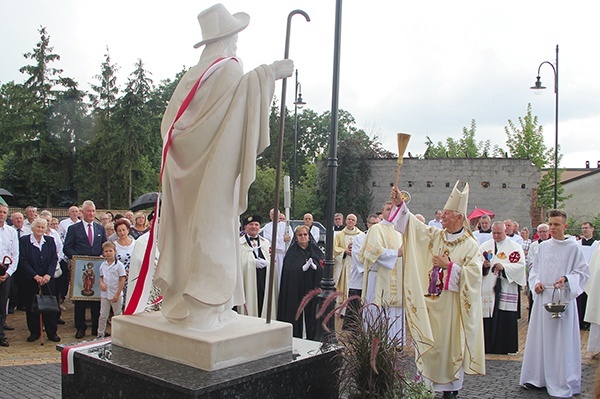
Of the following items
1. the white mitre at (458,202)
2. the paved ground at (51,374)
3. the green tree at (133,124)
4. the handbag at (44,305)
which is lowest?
the paved ground at (51,374)

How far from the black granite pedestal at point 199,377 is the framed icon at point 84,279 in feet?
16.3

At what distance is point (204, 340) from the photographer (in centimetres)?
362

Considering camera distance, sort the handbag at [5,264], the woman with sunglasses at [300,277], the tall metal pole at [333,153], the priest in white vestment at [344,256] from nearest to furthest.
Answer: the tall metal pole at [333,153], the handbag at [5,264], the woman with sunglasses at [300,277], the priest in white vestment at [344,256]

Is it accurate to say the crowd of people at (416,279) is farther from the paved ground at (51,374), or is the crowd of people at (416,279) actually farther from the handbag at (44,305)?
the handbag at (44,305)

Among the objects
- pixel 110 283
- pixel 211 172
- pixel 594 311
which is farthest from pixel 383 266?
pixel 211 172

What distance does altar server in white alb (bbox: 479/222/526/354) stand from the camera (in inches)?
365

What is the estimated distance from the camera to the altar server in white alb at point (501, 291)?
30.4ft

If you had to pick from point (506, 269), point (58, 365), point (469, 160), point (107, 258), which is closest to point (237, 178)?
point (58, 365)

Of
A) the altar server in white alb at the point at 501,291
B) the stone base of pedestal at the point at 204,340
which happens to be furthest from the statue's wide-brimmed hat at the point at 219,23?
the altar server in white alb at the point at 501,291

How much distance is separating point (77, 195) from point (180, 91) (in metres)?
38.5

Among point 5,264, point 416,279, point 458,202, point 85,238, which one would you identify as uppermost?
point 458,202

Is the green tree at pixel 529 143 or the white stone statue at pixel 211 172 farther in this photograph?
the green tree at pixel 529 143

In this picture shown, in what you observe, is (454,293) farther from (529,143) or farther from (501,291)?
(529,143)

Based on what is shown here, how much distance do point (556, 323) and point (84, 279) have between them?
662cm
